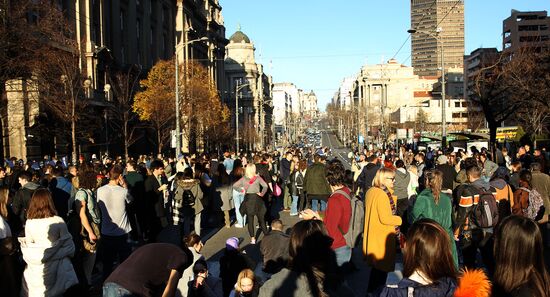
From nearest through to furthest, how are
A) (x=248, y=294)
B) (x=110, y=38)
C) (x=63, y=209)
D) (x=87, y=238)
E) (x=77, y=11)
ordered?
(x=248, y=294), (x=87, y=238), (x=63, y=209), (x=77, y=11), (x=110, y=38)

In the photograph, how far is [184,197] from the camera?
13000 mm

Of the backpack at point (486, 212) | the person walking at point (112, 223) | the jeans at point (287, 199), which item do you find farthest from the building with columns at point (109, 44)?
the backpack at point (486, 212)

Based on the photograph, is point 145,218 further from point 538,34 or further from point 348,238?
point 538,34

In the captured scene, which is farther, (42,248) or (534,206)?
(534,206)

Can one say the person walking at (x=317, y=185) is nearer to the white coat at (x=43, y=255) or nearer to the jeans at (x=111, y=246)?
the jeans at (x=111, y=246)

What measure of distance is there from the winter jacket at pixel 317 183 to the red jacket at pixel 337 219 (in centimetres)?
590

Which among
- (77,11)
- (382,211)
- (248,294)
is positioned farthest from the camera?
(77,11)

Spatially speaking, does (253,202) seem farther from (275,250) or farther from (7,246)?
(7,246)

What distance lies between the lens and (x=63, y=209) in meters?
11.0

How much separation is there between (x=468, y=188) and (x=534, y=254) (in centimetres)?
521

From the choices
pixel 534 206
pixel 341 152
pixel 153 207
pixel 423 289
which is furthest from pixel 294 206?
pixel 341 152

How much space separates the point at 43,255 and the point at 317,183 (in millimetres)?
7869

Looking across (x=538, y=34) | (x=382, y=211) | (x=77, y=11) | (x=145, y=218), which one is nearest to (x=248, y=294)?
(x=382, y=211)

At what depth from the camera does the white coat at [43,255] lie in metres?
6.85
